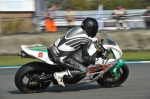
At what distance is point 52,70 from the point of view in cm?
700

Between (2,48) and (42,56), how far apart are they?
5561mm

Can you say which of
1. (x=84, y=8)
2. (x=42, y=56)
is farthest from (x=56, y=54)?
(x=84, y=8)

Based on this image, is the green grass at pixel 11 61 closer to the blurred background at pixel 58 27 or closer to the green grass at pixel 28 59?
the green grass at pixel 28 59

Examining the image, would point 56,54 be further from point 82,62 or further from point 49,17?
point 49,17

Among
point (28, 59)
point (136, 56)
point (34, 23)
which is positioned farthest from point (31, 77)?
point (34, 23)

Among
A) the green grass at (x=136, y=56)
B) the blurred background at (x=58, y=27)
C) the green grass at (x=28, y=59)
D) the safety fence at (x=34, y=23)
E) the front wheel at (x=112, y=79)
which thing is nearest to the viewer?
the front wheel at (x=112, y=79)

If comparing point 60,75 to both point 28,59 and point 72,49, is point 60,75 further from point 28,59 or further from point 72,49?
point 28,59

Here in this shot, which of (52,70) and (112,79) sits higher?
(52,70)

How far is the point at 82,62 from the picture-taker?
23.0ft

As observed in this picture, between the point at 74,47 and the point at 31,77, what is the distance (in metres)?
0.91

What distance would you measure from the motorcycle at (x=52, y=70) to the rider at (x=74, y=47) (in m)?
0.10

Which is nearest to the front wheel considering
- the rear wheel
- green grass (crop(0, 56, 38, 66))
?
the rear wheel

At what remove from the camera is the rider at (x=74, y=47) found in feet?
22.4

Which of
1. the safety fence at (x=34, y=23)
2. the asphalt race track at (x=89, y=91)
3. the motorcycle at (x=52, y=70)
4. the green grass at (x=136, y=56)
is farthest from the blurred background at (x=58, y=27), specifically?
the motorcycle at (x=52, y=70)
